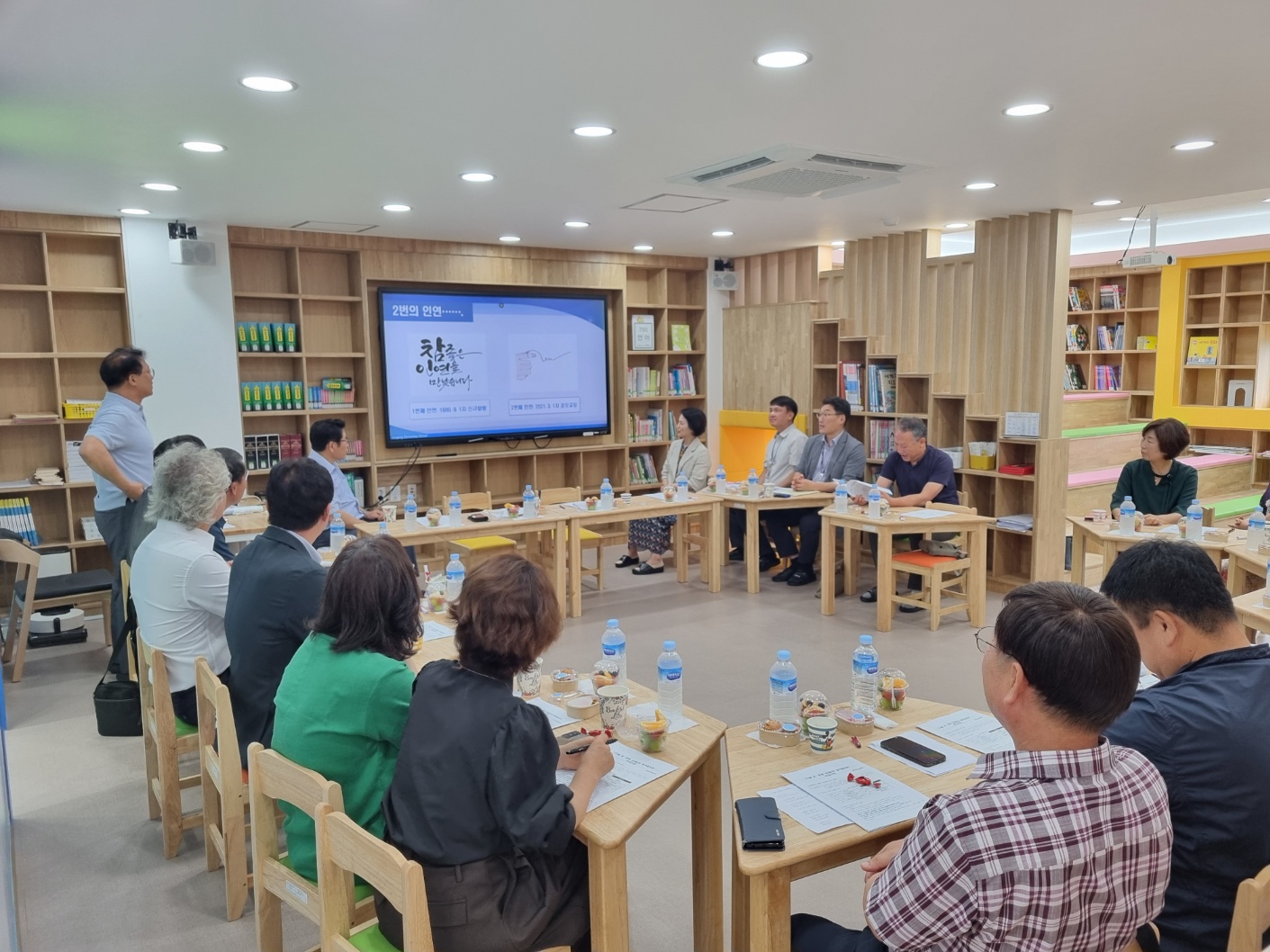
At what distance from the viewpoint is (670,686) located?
251cm

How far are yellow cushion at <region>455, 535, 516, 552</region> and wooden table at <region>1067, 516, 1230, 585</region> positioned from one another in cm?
373

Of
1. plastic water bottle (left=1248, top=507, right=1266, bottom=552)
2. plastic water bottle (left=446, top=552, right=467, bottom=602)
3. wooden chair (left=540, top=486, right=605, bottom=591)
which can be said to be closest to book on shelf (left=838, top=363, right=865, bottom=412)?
wooden chair (left=540, top=486, right=605, bottom=591)

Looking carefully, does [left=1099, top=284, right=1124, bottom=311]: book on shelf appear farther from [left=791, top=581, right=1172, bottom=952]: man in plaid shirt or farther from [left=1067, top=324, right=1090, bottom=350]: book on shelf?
[left=791, top=581, right=1172, bottom=952]: man in plaid shirt

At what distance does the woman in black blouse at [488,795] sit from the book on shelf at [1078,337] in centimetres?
1000

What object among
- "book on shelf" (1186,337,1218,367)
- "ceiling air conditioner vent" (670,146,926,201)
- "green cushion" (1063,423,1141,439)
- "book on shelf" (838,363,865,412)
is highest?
"ceiling air conditioner vent" (670,146,926,201)

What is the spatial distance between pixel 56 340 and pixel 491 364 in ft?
10.6

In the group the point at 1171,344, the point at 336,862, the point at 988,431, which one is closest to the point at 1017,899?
the point at 336,862

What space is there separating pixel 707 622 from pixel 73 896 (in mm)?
3764

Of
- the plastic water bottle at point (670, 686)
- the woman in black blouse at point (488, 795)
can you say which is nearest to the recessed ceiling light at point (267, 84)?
the woman in black blouse at point (488, 795)

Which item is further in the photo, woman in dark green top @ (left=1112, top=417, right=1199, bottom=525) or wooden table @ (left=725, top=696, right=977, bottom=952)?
woman in dark green top @ (left=1112, top=417, right=1199, bottom=525)

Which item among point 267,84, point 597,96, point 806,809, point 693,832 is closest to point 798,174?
point 597,96

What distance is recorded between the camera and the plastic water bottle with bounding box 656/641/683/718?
96.8 inches

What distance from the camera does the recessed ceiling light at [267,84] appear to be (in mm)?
3131

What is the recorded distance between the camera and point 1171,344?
9.57 m
